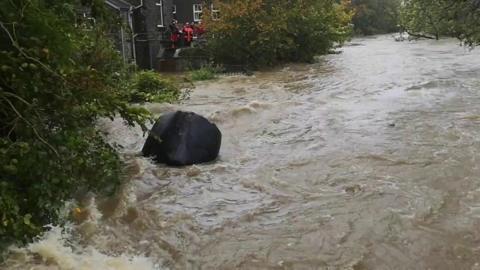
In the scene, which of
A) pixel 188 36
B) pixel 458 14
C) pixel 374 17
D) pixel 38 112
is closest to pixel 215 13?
pixel 188 36

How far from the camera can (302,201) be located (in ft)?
24.4

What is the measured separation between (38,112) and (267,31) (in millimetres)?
19416

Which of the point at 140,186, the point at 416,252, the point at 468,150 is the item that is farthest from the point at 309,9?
the point at 416,252

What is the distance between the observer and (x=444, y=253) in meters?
5.73

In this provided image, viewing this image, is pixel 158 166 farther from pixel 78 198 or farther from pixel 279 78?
pixel 279 78

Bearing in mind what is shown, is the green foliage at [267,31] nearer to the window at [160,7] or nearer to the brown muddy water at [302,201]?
the window at [160,7]

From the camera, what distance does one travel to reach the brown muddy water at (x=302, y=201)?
5.70 m

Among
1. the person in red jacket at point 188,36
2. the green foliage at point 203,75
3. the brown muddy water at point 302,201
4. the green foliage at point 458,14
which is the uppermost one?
the green foliage at point 458,14

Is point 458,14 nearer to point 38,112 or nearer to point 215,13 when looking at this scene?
point 38,112

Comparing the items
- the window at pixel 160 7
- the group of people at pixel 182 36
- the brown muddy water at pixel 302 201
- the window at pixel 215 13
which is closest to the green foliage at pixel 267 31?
the window at pixel 215 13

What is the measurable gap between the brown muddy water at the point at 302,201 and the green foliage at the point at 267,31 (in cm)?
1078

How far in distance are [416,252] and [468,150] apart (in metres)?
4.48

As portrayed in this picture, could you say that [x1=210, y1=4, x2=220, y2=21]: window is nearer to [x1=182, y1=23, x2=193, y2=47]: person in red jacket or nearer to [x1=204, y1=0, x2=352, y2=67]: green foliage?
[x1=204, y1=0, x2=352, y2=67]: green foliage

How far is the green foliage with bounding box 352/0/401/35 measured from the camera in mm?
54844
